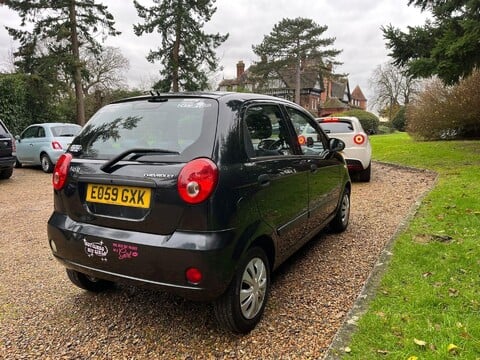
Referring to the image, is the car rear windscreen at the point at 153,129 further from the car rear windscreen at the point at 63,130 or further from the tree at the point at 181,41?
the tree at the point at 181,41

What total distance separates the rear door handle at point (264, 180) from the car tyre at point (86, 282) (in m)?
1.72

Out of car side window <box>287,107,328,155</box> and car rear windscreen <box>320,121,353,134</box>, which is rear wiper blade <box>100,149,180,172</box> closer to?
car side window <box>287,107,328,155</box>

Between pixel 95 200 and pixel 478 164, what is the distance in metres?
10.6

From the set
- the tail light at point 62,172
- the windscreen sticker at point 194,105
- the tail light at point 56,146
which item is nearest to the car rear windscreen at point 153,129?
the windscreen sticker at point 194,105

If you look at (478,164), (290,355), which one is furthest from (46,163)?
(478,164)

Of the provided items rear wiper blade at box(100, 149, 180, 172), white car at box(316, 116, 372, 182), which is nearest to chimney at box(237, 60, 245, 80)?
white car at box(316, 116, 372, 182)

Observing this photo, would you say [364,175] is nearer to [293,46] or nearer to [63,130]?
[63,130]

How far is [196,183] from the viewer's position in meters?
2.34

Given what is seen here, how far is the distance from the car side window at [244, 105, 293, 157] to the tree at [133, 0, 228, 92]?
22231 millimetres

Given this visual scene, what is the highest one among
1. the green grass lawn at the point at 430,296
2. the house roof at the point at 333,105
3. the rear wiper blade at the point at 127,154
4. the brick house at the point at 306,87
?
the brick house at the point at 306,87

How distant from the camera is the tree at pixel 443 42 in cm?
907

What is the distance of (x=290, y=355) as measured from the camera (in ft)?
8.22

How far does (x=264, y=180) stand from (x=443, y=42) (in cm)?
904

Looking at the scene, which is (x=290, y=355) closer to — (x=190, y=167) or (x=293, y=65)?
(x=190, y=167)
